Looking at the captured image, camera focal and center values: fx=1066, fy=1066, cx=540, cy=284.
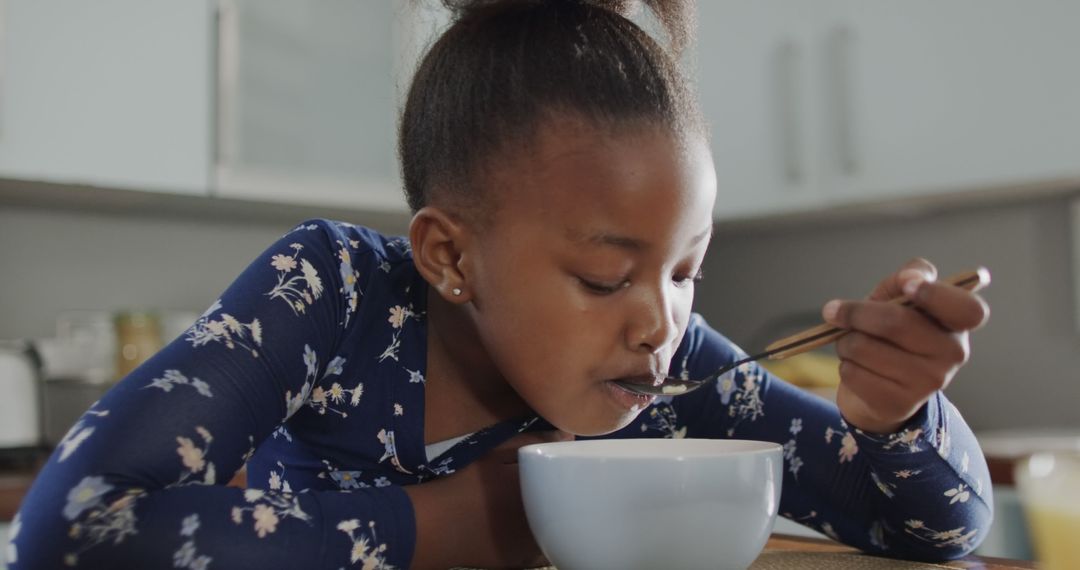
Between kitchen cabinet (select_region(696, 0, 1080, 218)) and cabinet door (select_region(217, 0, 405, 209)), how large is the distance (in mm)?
758

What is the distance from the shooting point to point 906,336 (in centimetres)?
61

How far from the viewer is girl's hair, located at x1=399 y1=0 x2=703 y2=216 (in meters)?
0.78

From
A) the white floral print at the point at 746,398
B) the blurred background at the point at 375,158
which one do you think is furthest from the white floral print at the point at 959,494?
the blurred background at the point at 375,158

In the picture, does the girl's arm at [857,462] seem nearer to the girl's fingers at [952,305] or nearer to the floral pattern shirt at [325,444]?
the floral pattern shirt at [325,444]

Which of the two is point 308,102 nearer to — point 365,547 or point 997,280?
point 997,280

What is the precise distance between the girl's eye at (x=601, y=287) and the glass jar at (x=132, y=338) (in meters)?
1.59

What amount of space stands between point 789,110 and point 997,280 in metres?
0.57

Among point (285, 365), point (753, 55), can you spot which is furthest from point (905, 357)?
point (753, 55)

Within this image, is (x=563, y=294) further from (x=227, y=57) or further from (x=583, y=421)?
(x=227, y=57)

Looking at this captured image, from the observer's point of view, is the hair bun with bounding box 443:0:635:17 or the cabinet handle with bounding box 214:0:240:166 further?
the cabinet handle with bounding box 214:0:240:166

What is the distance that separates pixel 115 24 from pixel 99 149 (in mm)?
226

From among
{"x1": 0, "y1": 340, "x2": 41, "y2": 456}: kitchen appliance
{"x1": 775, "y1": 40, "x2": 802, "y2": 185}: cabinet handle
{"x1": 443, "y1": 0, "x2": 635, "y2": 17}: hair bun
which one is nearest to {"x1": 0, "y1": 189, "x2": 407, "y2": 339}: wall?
{"x1": 0, "y1": 340, "x2": 41, "y2": 456}: kitchen appliance

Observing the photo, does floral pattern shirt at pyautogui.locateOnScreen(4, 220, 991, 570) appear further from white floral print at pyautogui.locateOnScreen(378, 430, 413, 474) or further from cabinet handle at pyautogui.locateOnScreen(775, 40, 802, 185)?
cabinet handle at pyautogui.locateOnScreen(775, 40, 802, 185)

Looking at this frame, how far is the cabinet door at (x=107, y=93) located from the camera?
1.80 m
